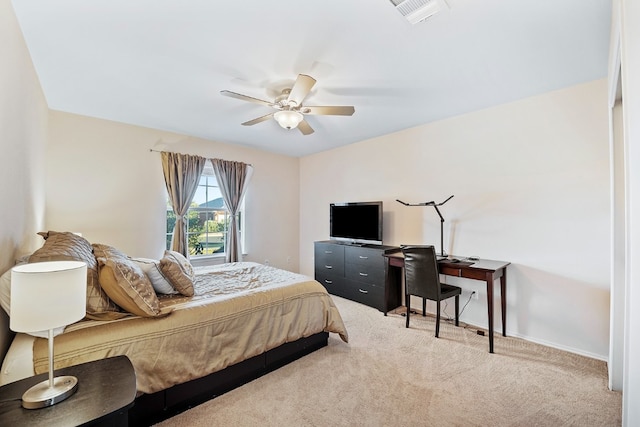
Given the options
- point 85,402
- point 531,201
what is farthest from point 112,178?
point 531,201

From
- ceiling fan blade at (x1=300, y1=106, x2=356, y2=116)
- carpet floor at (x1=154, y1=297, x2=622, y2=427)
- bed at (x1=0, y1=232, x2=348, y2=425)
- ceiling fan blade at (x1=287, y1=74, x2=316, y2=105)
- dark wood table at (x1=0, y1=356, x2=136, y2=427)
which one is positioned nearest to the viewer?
dark wood table at (x1=0, y1=356, x2=136, y2=427)

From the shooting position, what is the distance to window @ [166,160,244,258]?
4.49 m

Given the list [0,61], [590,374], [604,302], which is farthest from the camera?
[604,302]

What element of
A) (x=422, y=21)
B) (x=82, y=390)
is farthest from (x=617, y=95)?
(x=82, y=390)

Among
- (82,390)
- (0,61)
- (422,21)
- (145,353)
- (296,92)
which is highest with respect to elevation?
(422,21)

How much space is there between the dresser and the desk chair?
0.58 meters

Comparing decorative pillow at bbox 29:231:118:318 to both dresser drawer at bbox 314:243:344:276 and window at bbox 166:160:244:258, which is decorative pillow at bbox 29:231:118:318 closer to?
window at bbox 166:160:244:258

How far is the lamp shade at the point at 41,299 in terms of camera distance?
103 centimetres

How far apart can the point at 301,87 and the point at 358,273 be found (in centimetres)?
271

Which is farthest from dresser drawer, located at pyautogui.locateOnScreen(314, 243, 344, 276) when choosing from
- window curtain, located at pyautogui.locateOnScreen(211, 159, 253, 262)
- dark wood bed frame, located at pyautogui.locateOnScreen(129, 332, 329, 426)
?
dark wood bed frame, located at pyautogui.locateOnScreen(129, 332, 329, 426)

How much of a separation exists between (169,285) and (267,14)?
213 centimetres

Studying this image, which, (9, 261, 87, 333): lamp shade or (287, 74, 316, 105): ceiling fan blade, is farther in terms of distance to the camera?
(287, 74, 316, 105): ceiling fan blade

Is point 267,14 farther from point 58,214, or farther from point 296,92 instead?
point 58,214

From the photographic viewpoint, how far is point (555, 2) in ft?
5.40
